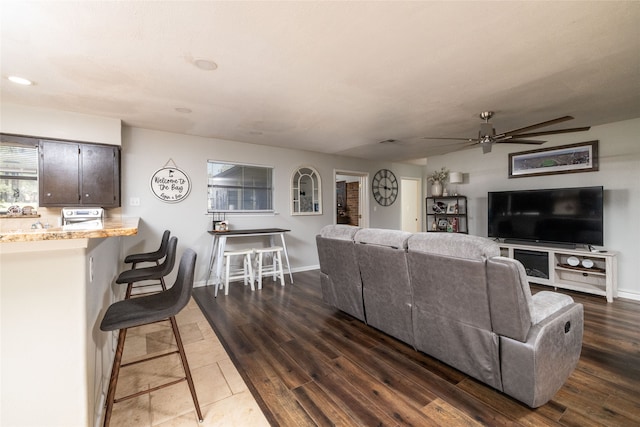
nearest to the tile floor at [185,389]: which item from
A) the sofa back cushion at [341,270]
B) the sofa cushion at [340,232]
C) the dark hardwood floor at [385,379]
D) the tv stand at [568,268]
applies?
the dark hardwood floor at [385,379]

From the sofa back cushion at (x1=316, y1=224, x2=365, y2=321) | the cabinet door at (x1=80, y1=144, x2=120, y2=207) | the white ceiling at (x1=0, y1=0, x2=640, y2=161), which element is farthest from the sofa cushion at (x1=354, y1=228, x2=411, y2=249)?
the cabinet door at (x1=80, y1=144, x2=120, y2=207)

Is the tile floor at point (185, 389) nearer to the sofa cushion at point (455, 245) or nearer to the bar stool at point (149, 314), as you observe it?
the bar stool at point (149, 314)

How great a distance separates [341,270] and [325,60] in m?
1.89

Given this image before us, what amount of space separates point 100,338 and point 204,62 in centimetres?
202

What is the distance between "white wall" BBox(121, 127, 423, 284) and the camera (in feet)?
12.6

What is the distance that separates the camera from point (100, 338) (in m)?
1.61

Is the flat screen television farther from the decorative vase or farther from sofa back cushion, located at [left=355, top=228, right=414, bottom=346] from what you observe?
sofa back cushion, located at [left=355, top=228, right=414, bottom=346]

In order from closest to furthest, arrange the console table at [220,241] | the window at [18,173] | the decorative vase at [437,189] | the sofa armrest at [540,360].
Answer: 1. the sofa armrest at [540,360]
2. the window at [18,173]
3. the console table at [220,241]
4. the decorative vase at [437,189]

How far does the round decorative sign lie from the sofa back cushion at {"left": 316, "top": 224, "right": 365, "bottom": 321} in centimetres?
244

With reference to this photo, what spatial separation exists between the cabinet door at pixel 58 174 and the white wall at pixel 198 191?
54 centimetres

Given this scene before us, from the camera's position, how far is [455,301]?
181cm

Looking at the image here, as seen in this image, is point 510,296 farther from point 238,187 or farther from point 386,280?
point 238,187

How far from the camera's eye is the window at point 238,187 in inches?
175

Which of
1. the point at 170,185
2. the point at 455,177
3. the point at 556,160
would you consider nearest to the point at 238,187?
the point at 170,185
